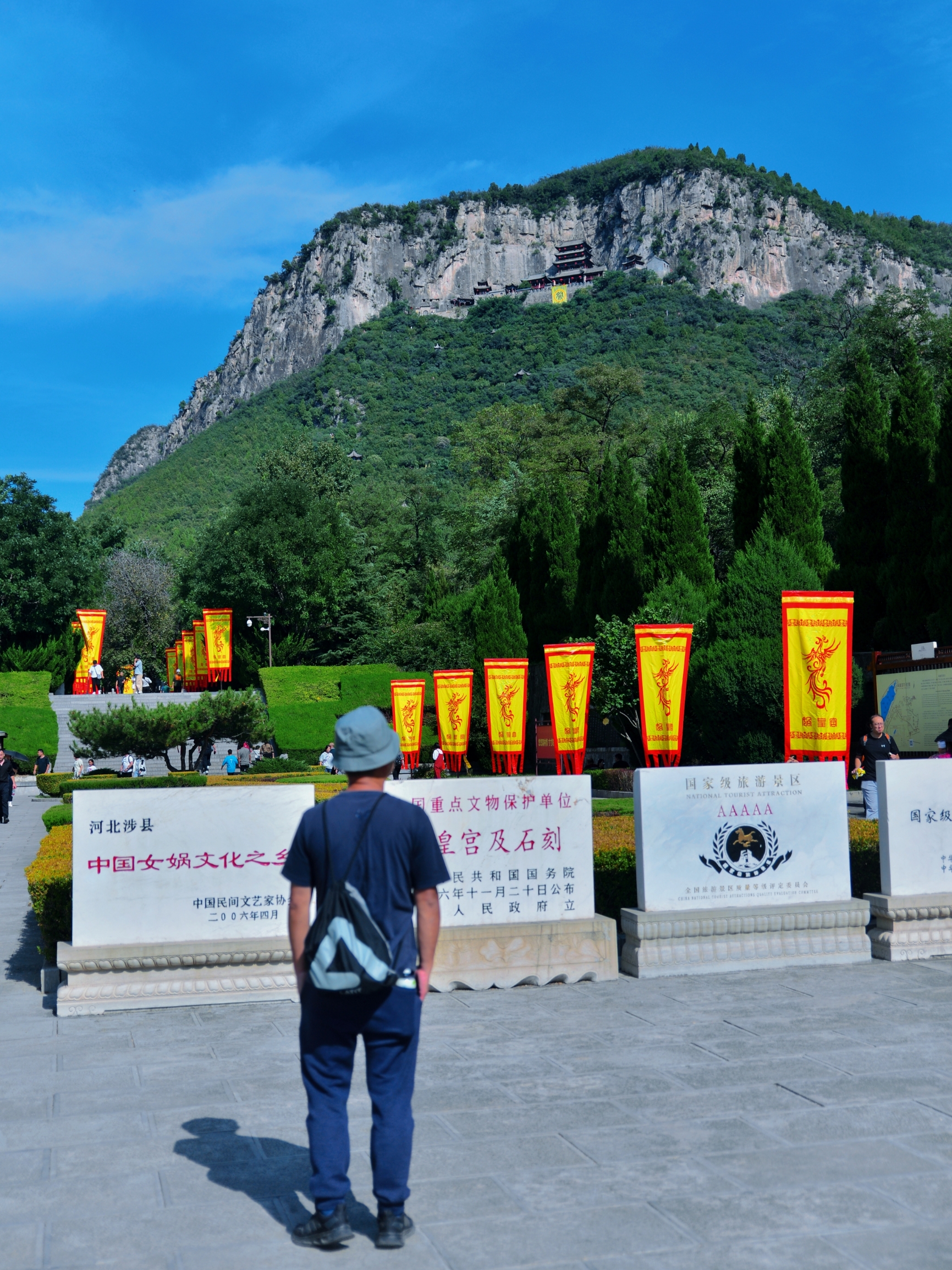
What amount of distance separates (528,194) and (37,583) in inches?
4972

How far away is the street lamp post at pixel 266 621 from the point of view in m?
50.0

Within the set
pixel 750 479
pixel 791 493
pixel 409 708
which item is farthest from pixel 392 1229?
pixel 750 479

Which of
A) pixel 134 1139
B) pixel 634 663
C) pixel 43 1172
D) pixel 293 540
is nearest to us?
pixel 43 1172

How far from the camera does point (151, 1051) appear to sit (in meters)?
5.66

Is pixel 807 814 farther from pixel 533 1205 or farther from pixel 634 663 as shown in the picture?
pixel 634 663

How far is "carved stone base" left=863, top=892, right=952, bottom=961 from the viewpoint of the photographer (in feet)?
24.7

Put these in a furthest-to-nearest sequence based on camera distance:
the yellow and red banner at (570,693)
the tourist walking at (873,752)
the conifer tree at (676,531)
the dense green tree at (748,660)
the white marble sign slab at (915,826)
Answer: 1. the conifer tree at (676,531)
2. the yellow and red banner at (570,693)
3. the dense green tree at (748,660)
4. the tourist walking at (873,752)
5. the white marble sign slab at (915,826)

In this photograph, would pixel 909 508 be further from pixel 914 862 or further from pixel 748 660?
pixel 914 862

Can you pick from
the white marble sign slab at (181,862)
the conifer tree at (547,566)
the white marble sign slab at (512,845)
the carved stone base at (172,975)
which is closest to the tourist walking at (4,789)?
the white marble sign slab at (181,862)

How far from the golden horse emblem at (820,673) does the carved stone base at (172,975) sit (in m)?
8.39

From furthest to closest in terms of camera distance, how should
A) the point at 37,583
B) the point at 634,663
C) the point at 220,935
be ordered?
the point at 37,583 < the point at 634,663 < the point at 220,935

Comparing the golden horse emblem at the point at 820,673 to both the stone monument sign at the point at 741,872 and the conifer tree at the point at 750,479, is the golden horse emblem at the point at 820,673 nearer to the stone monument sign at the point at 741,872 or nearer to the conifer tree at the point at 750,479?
the stone monument sign at the point at 741,872

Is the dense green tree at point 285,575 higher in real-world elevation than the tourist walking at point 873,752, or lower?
higher

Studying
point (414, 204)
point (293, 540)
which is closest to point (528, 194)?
point (414, 204)
